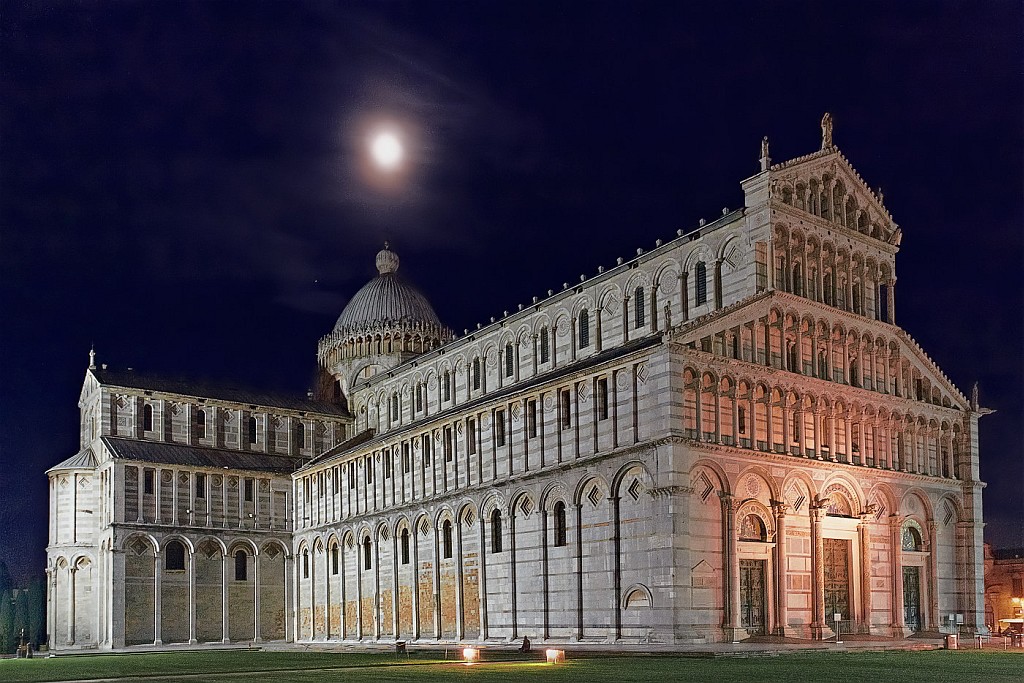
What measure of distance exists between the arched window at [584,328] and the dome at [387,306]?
28700mm

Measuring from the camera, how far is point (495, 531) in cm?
6462

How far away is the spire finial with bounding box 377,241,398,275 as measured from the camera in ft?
331

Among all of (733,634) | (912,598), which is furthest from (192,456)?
(912,598)

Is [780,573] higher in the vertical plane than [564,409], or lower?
lower

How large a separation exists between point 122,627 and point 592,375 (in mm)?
39910

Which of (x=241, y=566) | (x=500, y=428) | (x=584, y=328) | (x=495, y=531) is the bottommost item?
(x=241, y=566)

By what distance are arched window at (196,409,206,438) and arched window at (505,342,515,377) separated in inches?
1027

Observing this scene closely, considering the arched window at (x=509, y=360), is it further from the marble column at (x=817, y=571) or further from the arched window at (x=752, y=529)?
the marble column at (x=817, y=571)

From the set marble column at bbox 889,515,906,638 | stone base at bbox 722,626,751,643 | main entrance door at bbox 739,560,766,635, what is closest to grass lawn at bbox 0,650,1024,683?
stone base at bbox 722,626,751,643

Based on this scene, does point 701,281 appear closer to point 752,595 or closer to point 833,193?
point 833,193

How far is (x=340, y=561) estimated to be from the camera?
81062 mm

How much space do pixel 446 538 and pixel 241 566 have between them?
77.4ft

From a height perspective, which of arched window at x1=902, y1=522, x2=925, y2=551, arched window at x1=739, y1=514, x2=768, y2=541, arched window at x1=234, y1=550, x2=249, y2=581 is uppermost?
arched window at x1=739, y1=514, x2=768, y2=541

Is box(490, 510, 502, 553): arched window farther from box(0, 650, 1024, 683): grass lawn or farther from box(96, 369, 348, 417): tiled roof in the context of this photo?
box(96, 369, 348, 417): tiled roof
